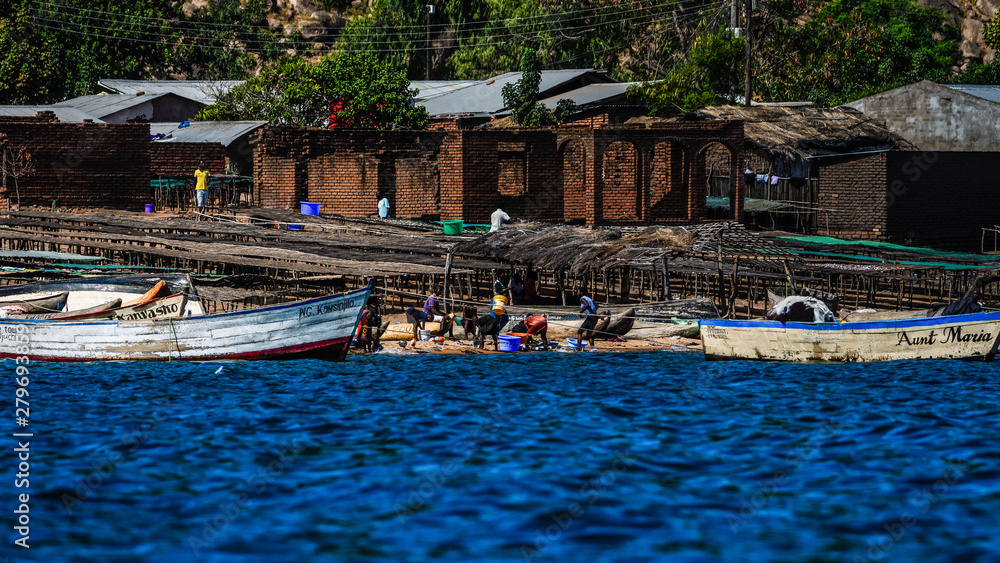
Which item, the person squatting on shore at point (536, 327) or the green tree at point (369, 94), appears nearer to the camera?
the person squatting on shore at point (536, 327)

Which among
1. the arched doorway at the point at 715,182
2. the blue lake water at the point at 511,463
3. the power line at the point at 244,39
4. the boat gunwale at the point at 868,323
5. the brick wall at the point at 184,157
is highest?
the power line at the point at 244,39

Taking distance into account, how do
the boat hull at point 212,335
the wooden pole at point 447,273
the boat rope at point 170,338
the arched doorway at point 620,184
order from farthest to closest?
the arched doorway at point 620,184 < the wooden pole at point 447,273 < the boat rope at point 170,338 < the boat hull at point 212,335

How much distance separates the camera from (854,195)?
35.2 metres

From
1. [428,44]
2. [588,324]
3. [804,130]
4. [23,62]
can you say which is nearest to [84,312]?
[588,324]

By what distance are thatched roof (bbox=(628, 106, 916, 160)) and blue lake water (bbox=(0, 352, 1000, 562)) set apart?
57.6 ft

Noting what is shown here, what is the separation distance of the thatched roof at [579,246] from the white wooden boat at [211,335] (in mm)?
5956

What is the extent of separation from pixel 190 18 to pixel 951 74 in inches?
1921

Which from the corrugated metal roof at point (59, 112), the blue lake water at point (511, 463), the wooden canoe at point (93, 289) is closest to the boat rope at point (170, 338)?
the blue lake water at point (511, 463)

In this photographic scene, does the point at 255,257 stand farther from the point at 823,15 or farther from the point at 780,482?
the point at 823,15

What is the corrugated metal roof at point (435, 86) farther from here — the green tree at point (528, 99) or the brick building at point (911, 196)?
the brick building at point (911, 196)

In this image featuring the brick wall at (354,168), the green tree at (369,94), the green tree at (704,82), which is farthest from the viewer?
the green tree at (704,82)

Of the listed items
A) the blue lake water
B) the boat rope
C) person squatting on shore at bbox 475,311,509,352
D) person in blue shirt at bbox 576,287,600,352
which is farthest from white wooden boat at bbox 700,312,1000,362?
the boat rope

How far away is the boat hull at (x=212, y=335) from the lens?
63.5 feet

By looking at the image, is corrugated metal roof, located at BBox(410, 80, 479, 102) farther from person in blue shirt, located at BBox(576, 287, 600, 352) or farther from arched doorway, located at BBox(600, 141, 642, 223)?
person in blue shirt, located at BBox(576, 287, 600, 352)
